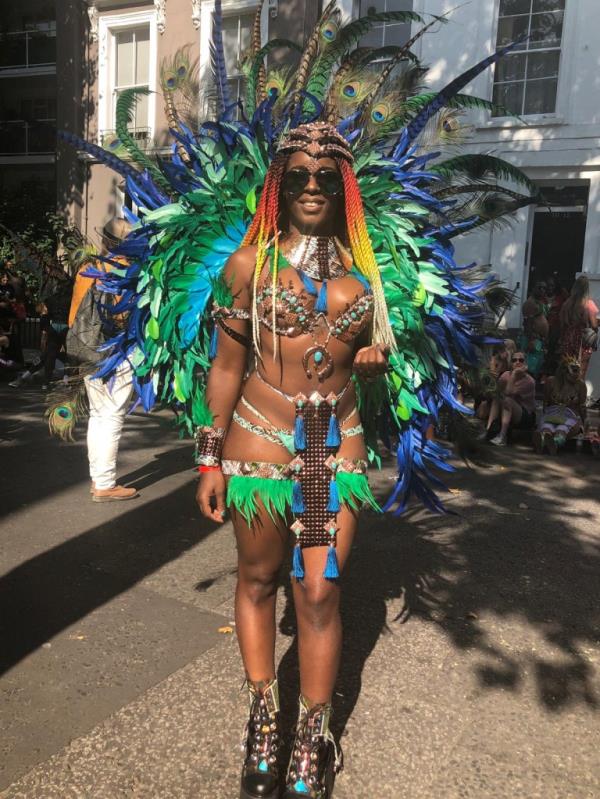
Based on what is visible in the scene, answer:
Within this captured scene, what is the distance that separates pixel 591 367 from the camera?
36.2 ft

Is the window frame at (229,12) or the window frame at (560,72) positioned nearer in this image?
the window frame at (560,72)

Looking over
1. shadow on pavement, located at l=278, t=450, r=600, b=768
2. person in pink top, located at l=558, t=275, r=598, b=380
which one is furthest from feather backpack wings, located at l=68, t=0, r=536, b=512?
person in pink top, located at l=558, t=275, r=598, b=380

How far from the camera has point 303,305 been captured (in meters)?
2.42

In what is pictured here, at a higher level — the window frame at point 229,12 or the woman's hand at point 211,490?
the window frame at point 229,12

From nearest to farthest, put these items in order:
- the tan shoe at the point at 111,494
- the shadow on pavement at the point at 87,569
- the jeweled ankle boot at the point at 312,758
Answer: the jeweled ankle boot at the point at 312,758 → the shadow on pavement at the point at 87,569 → the tan shoe at the point at 111,494

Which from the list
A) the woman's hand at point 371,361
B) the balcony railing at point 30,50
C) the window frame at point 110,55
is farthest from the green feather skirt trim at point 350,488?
the balcony railing at point 30,50

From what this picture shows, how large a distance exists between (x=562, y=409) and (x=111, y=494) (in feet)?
15.7

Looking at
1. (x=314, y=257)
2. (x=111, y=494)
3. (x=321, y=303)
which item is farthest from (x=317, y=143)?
(x=111, y=494)

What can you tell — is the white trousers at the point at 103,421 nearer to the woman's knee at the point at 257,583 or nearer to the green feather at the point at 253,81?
the green feather at the point at 253,81

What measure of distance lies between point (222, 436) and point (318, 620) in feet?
2.23

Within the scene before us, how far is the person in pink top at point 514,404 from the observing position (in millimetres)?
8156

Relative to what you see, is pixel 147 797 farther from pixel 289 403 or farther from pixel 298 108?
pixel 298 108

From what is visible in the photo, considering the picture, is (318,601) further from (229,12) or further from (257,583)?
(229,12)

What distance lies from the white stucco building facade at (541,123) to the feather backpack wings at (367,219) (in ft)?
28.9
